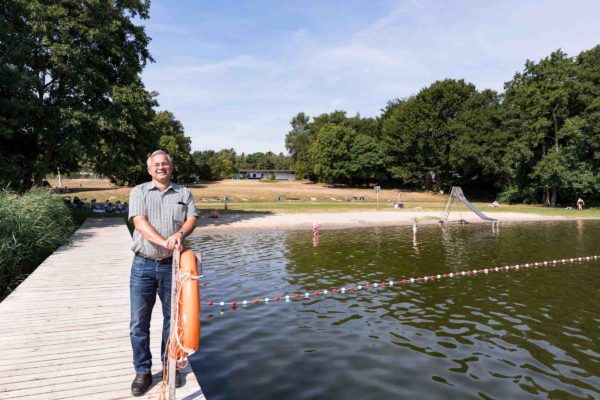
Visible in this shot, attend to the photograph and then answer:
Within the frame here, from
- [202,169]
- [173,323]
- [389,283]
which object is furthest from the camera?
[202,169]

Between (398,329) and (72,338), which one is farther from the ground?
(72,338)

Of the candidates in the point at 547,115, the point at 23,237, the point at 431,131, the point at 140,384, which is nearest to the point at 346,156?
the point at 431,131

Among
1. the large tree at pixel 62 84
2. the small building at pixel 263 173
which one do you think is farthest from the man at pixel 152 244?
the small building at pixel 263 173

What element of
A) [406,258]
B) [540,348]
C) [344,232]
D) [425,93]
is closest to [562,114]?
[425,93]

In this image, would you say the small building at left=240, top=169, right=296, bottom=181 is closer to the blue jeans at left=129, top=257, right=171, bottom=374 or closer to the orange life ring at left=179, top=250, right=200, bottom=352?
the blue jeans at left=129, top=257, right=171, bottom=374

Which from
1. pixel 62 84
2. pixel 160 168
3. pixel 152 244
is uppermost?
pixel 62 84

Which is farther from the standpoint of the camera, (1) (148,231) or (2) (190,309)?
(1) (148,231)

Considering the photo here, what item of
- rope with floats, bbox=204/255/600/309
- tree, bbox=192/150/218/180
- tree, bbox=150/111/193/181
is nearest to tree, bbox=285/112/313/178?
tree, bbox=192/150/218/180

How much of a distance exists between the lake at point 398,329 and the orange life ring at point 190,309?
286 centimetres

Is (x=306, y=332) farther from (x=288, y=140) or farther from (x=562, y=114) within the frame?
(x=288, y=140)

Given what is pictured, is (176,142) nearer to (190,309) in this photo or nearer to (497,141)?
(497,141)

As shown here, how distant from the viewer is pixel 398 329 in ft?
30.7

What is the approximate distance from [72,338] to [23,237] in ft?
29.8

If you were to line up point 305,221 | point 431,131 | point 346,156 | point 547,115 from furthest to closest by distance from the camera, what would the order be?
point 346,156 < point 431,131 < point 547,115 < point 305,221
